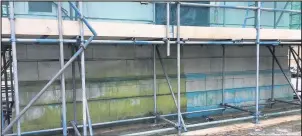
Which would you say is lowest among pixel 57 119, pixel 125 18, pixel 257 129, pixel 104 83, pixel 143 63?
pixel 257 129

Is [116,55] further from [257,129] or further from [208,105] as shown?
[257,129]

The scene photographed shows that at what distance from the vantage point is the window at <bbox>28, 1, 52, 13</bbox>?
484cm

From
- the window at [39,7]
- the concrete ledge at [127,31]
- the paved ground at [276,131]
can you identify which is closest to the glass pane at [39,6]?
the window at [39,7]

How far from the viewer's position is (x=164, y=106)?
6570 mm

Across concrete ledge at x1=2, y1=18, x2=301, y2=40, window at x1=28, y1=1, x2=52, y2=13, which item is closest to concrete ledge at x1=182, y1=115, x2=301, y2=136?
concrete ledge at x1=2, y1=18, x2=301, y2=40

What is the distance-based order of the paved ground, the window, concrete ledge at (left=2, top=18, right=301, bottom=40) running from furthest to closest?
1. the paved ground
2. the window
3. concrete ledge at (left=2, top=18, right=301, bottom=40)

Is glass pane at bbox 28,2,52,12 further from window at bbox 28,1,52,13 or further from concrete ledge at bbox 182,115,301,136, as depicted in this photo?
concrete ledge at bbox 182,115,301,136

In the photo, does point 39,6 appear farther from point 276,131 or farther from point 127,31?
point 276,131

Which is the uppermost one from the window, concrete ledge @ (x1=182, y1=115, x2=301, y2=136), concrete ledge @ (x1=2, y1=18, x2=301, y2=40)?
the window

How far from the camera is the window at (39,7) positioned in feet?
15.9

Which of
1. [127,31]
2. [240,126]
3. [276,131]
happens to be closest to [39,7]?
[127,31]

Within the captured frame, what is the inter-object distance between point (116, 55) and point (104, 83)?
25.2 inches

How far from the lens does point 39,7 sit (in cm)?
496

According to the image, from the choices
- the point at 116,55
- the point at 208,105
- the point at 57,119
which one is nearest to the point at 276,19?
the point at 208,105
